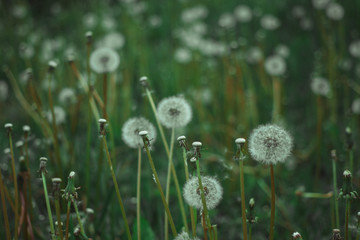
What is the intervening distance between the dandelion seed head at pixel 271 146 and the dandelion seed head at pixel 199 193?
0.44ft

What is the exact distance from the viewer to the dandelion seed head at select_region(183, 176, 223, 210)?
850mm

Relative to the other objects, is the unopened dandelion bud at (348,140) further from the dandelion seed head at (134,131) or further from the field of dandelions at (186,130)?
the dandelion seed head at (134,131)

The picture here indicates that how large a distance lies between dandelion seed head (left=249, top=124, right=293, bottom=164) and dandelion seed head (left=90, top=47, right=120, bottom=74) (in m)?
0.89

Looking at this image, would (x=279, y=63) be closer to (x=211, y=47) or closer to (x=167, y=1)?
(x=211, y=47)

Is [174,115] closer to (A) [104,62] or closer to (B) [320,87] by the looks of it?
(A) [104,62]

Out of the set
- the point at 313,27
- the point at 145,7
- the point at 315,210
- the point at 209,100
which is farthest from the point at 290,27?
the point at 315,210

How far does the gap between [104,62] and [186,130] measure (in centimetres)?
79

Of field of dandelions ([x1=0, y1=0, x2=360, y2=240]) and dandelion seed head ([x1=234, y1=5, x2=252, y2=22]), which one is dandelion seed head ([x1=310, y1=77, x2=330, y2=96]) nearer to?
field of dandelions ([x1=0, y1=0, x2=360, y2=240])

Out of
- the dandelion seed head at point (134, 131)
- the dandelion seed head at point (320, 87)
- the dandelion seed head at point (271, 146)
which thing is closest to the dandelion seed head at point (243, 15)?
the dandelion seed head at point (320, 87)

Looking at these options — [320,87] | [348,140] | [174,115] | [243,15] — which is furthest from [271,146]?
[243,15]

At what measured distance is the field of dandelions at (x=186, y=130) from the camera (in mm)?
928

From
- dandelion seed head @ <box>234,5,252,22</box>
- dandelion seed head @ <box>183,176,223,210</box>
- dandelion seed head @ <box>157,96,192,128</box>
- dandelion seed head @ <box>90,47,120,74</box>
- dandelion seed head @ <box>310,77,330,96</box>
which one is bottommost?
dandelion seed head @ <box>183,176,223,210</box>

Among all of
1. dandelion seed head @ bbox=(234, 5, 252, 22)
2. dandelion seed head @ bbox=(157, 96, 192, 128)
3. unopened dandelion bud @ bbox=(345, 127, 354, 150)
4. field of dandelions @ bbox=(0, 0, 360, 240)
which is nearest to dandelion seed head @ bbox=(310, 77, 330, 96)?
field of dandelions @ bbox=(0, 0, 360, 240)

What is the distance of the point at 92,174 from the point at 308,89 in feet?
6.07
